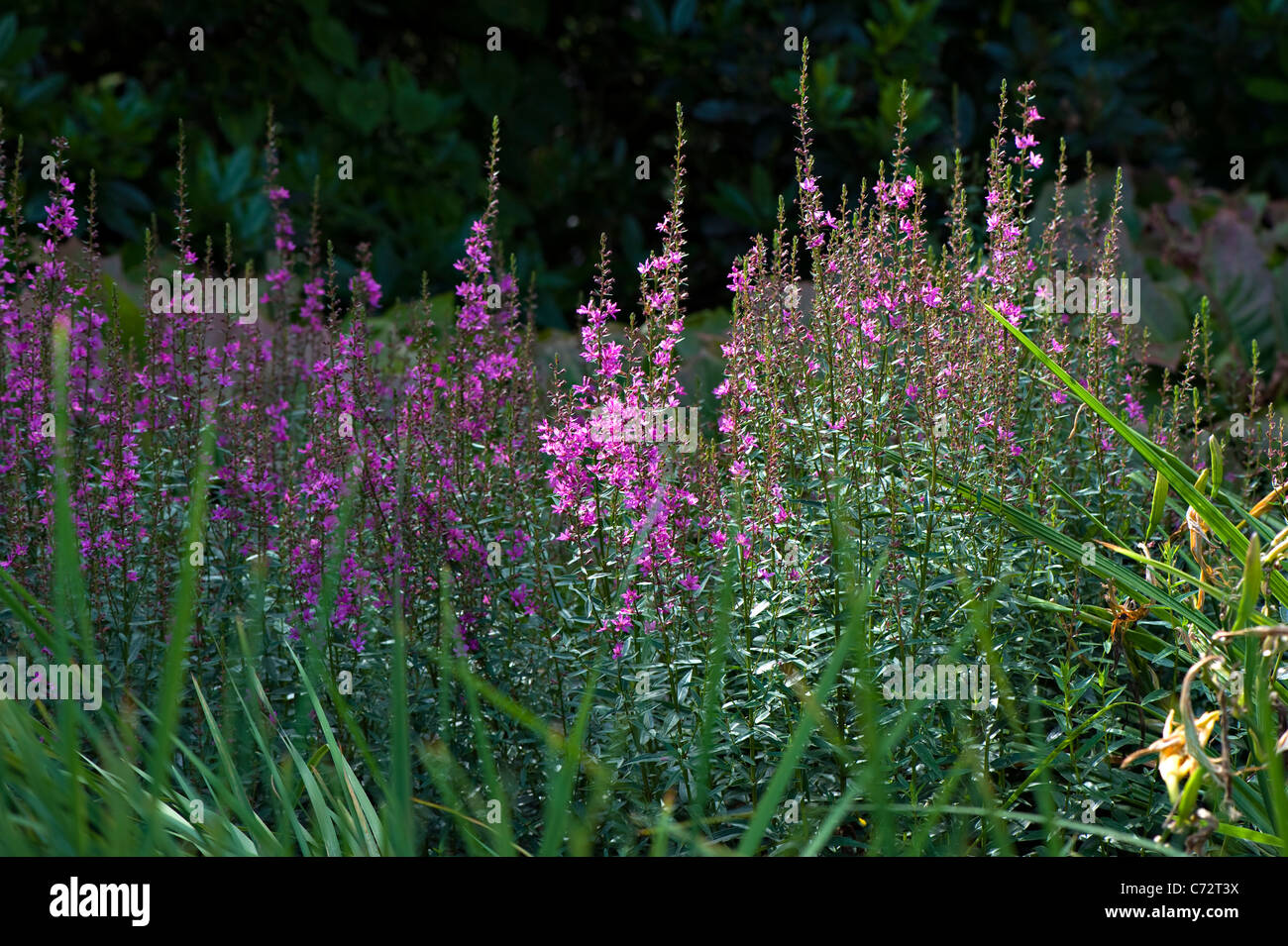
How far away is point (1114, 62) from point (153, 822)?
8.47 metres

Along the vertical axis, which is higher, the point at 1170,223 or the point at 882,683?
the point at 1170,223

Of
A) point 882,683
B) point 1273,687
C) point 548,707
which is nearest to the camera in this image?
point 1273,687

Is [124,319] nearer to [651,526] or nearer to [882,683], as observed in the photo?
[651,526]

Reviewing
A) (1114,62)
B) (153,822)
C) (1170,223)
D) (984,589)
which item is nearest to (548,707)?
(984,589)

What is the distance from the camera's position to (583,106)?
9.64m

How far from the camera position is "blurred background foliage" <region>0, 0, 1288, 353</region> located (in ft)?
25.3

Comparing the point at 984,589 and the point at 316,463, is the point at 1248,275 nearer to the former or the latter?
the point at 984,589

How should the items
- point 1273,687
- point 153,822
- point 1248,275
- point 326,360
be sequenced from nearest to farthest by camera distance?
point 153,822
point 1273,687
point 326,360
point 1248,275

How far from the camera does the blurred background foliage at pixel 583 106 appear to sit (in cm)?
771

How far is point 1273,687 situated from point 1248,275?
4.29 metres

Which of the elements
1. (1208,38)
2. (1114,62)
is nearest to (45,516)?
(1114,62)

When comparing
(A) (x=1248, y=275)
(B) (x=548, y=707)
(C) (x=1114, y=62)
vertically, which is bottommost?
(B) (x=548, y=707)
